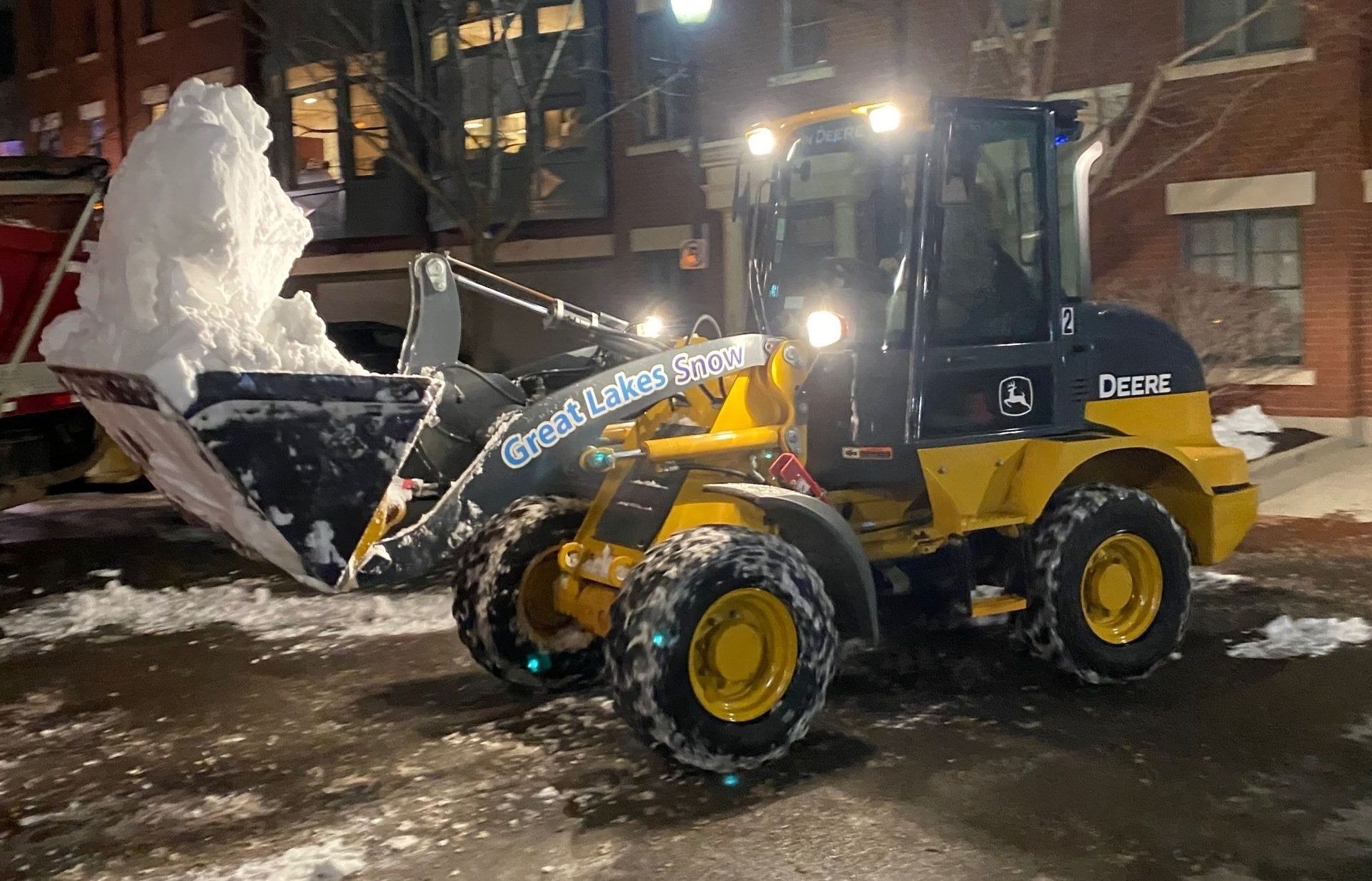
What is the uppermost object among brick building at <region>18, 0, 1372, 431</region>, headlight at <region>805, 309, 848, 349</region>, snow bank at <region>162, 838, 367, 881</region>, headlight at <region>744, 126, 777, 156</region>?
brick building at <region>18, 0, 1372, 431</region>

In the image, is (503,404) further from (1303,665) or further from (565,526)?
(1303,665)

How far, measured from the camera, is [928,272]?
585 centimetres

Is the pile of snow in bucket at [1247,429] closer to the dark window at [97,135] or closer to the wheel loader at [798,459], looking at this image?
the wheel loader at [798,459]

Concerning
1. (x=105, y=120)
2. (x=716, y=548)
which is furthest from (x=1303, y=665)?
(x=105, y=120)

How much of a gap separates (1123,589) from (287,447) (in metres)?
4.06

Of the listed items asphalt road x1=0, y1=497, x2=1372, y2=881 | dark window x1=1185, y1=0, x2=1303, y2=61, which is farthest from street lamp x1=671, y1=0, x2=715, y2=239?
asphalt road x1=0, y1=497, x2=1372, y2=881

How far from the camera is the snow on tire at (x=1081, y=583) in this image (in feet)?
19.9

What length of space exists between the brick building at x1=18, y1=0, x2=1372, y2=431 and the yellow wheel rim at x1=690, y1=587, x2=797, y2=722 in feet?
7.10

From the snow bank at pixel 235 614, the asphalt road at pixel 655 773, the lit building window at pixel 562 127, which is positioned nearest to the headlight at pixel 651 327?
the asphalt road at pixel 655 773

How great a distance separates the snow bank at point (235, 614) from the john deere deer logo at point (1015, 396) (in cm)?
373

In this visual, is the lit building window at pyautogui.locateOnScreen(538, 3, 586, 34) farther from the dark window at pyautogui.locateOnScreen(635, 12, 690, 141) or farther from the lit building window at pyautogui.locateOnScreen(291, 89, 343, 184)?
the lit building window at pyautogui.locateOnScreen(291, 89, 343, 184)

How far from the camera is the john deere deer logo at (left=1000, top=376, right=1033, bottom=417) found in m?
6.20

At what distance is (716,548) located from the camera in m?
4.99

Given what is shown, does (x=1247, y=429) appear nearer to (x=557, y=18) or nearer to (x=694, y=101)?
(x=694, y=101)
